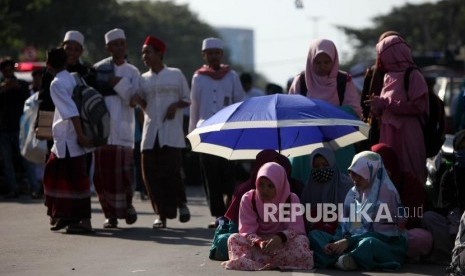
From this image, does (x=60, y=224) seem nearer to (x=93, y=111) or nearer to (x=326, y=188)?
(x=93, y=111)

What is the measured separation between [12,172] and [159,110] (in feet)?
19.7

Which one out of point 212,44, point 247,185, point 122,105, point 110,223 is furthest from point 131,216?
point 247,185

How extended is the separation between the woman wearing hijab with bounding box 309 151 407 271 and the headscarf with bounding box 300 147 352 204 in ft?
1.29

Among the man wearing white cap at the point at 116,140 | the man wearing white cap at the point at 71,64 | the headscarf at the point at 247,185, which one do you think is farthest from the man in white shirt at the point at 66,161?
the headscarf at the point at 247,185

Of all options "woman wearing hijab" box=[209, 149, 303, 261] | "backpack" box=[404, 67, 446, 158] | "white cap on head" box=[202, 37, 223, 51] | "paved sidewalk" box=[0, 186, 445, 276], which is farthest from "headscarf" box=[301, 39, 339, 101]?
"white cap on head" box=[202, 37, 223, 51]

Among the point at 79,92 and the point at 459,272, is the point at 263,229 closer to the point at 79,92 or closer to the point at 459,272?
Result: the point at 459,272

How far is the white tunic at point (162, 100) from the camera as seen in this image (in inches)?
592

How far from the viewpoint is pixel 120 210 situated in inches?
583

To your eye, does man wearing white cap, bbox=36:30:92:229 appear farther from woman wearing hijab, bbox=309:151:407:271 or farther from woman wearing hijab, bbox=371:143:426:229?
woman wearing hijab, bbox=309:151:407:271

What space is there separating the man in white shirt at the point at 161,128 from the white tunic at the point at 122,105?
0.14m

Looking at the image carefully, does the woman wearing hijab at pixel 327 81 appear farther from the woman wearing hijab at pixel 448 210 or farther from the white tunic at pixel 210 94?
the white tunic at pixel 210 94

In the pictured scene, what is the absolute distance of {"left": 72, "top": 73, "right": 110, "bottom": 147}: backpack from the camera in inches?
562

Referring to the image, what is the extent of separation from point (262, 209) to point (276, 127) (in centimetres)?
135

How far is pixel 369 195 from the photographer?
1148 cm
